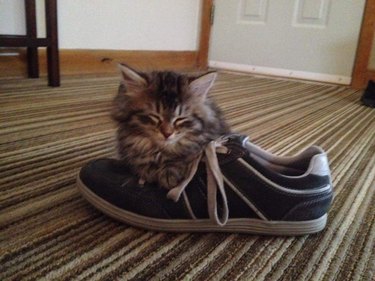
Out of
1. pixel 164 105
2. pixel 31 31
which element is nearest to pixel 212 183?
pixel 164 105

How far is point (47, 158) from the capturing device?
2.67ft

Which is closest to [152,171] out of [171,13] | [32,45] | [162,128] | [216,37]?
[162,128]

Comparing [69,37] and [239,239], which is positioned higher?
[69,37]

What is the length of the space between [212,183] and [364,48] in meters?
2.00

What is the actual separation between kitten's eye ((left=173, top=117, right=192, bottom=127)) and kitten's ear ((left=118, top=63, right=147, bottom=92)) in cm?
→ 8

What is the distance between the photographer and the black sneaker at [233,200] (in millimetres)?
546

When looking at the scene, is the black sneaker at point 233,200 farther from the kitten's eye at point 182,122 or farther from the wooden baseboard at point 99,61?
the wooden baseboard at point 99,61

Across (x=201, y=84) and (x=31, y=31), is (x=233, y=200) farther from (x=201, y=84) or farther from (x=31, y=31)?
(x=31, y=31)

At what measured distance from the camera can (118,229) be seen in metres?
0.56

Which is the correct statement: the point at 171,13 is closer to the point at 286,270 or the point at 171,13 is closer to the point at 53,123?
the point at 53,123

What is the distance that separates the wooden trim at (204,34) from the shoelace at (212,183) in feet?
7.24

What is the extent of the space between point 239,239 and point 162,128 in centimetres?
21

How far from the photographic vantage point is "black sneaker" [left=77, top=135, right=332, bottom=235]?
0.55 m

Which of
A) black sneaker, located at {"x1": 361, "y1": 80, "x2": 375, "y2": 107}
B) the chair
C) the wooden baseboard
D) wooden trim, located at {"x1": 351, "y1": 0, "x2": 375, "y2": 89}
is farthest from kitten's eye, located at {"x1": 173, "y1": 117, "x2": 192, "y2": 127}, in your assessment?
wooden trim, located at {"x1": 351, "y1": 0, "x2": 375, "y2": 89}
